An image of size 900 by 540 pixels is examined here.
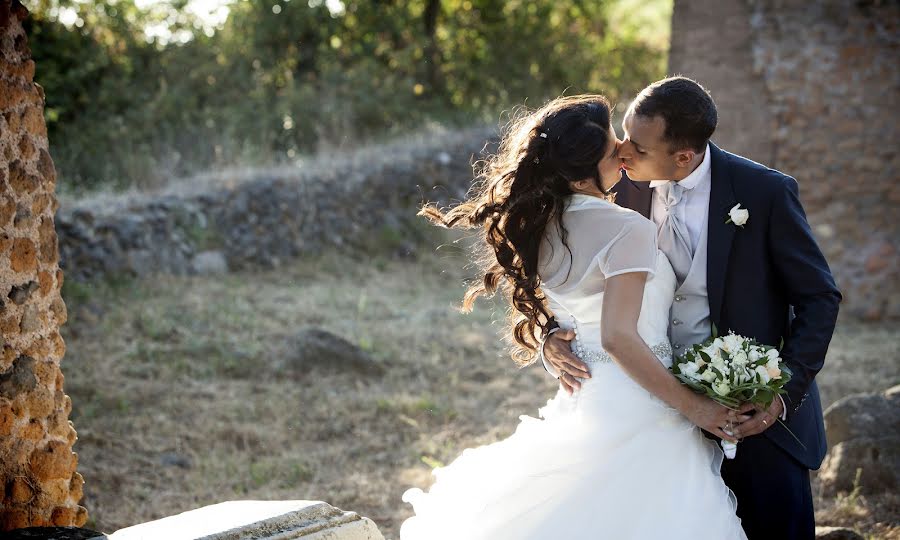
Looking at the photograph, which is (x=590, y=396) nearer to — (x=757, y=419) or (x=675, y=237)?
(x=757, y=419)

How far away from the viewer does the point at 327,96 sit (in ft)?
44.0

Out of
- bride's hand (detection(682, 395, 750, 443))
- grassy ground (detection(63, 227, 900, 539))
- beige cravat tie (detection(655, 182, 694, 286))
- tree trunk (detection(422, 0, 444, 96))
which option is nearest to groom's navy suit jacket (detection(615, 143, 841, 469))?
beige cravat tie (detection(655, 182, 694, 286))

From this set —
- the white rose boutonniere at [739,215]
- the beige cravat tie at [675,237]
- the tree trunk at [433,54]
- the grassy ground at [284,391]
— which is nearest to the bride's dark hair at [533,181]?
the beige cravat tie at [675,237]

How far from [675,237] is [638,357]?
0.57 metres

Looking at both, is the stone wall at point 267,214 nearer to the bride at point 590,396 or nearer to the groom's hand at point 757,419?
the bride at point 590,396

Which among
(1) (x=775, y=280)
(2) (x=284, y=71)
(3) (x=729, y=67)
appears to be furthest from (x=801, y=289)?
(2) (x=284, y=71)

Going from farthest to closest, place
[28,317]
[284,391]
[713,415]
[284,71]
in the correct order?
[284,71], [284,391], [28,317], [713,415]

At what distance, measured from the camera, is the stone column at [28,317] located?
3145mm

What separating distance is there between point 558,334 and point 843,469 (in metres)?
2.79

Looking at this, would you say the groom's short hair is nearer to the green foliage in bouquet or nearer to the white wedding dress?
the white wedding dress

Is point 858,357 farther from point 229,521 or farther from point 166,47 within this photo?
point 166,47

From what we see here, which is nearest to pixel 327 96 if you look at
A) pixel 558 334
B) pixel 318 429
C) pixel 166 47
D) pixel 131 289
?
pixel 166 47

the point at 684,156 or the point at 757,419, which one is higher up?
the point at 684,156

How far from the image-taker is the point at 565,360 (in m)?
3.09
